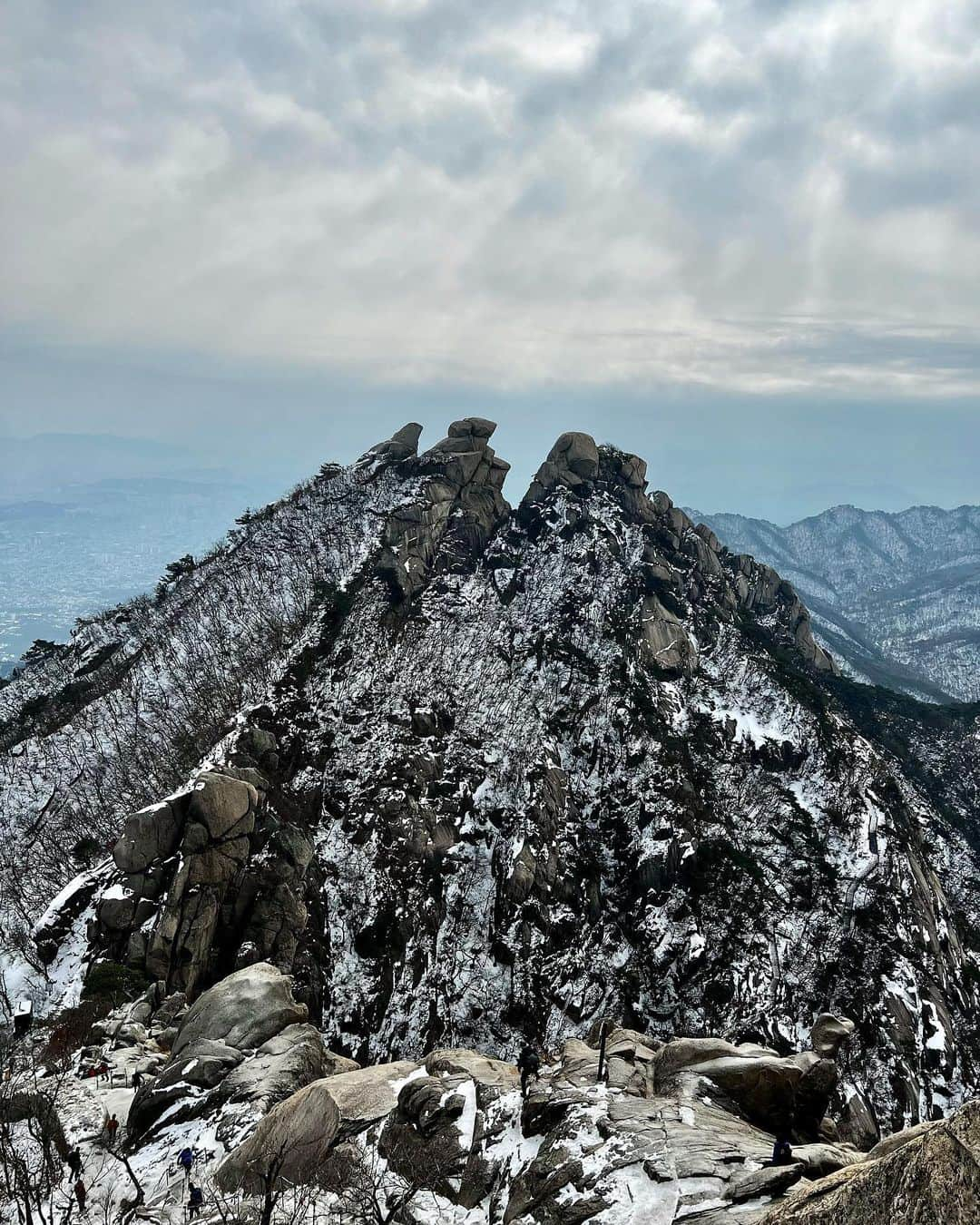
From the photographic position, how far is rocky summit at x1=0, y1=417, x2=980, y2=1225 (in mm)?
24109

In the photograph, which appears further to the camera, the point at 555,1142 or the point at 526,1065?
the point at 526,1065

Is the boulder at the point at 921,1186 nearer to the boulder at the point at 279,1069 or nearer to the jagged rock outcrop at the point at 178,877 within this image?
the boulder at the point at 279,1069

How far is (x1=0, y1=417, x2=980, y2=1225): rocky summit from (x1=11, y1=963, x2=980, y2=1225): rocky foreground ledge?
0.55 feet

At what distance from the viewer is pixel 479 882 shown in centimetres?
7219

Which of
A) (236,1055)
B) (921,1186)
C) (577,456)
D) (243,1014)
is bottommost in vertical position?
(236,1055)

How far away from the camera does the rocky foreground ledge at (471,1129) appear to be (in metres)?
20.4

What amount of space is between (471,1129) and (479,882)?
154 feet

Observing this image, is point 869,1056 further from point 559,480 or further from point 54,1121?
point 559,480

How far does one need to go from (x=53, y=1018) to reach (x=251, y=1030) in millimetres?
17057

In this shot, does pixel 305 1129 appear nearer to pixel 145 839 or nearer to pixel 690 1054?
pixel 690 1054

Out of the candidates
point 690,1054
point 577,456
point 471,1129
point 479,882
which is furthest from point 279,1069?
point 577,456

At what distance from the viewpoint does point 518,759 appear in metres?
82.8

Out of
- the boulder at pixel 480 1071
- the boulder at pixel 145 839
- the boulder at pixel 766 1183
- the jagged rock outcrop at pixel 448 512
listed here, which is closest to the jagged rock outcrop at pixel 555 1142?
the boulder at pixel 766 1183

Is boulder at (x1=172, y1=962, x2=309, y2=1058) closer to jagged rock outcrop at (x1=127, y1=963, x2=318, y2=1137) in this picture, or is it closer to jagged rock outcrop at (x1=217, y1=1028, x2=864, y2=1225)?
jagged rock outcrop at (x1=127, y1=963, x2=318, y2=1137)
